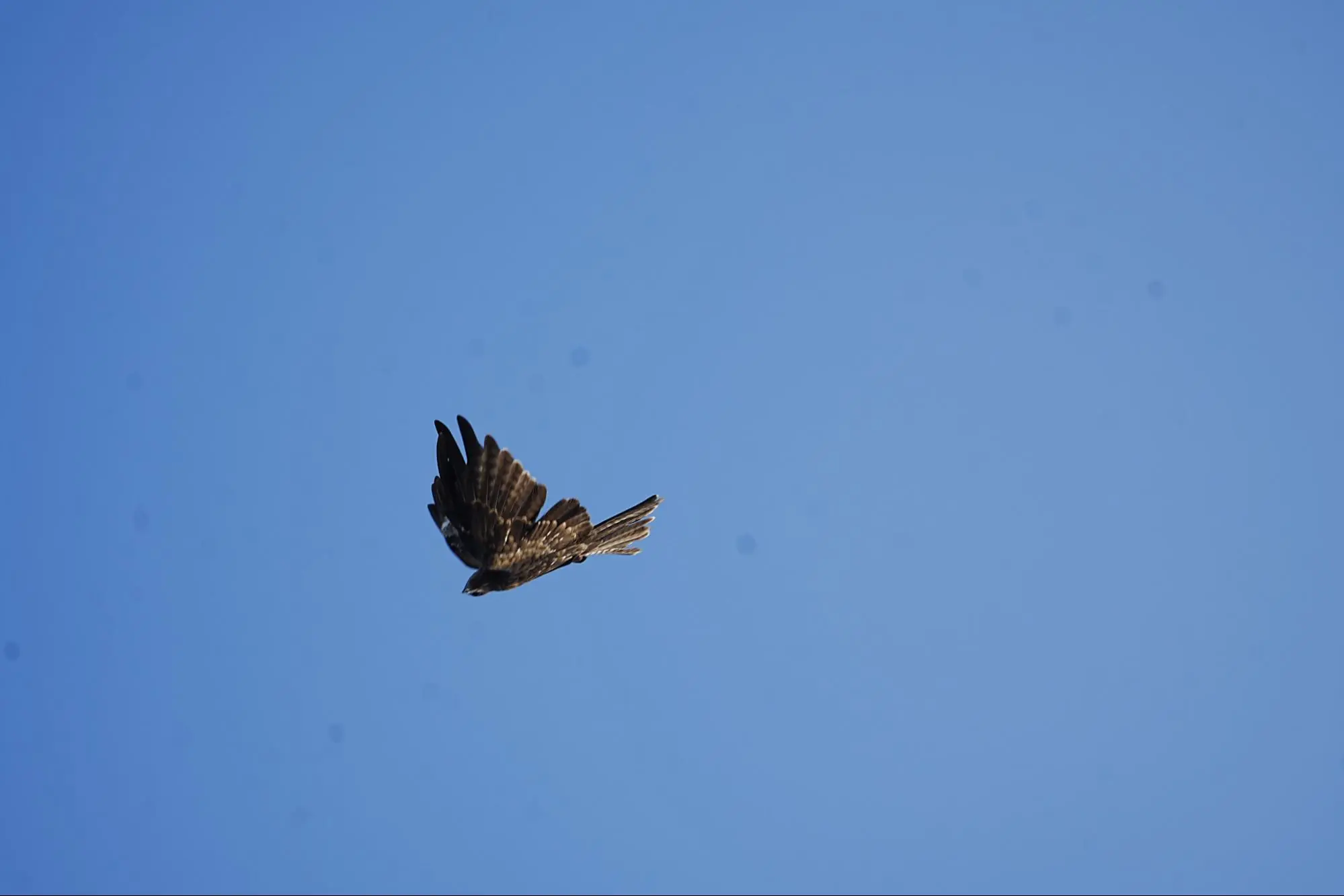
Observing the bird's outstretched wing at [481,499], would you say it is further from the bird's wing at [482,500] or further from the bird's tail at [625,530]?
the bird's tail at [625,530]

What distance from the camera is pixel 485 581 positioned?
1762 centimetres

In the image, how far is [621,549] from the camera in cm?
2045

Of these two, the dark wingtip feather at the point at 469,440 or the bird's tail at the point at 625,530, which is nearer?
the dark wingtip feather at the point at 469,440

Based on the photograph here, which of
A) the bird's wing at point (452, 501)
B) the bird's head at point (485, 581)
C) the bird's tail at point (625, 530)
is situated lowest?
the bird's head at point (485, 581)

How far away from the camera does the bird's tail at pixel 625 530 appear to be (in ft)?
64.6

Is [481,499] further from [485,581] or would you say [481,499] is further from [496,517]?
[485,581]

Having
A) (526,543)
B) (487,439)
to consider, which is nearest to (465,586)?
(526,543)

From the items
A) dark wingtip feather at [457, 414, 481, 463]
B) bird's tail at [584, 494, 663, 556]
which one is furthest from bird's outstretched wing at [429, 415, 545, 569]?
bird's tail at [584, 494, 663, 556]

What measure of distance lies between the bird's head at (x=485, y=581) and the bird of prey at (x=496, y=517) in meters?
0.01

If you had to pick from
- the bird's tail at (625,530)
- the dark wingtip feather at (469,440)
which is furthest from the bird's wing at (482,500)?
the bird's tail at (625,530)

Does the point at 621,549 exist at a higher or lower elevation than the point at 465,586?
higher

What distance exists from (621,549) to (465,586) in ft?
11.7

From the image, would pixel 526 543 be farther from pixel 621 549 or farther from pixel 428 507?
pixel 621 549

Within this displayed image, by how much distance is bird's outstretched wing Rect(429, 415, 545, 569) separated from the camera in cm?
1636
